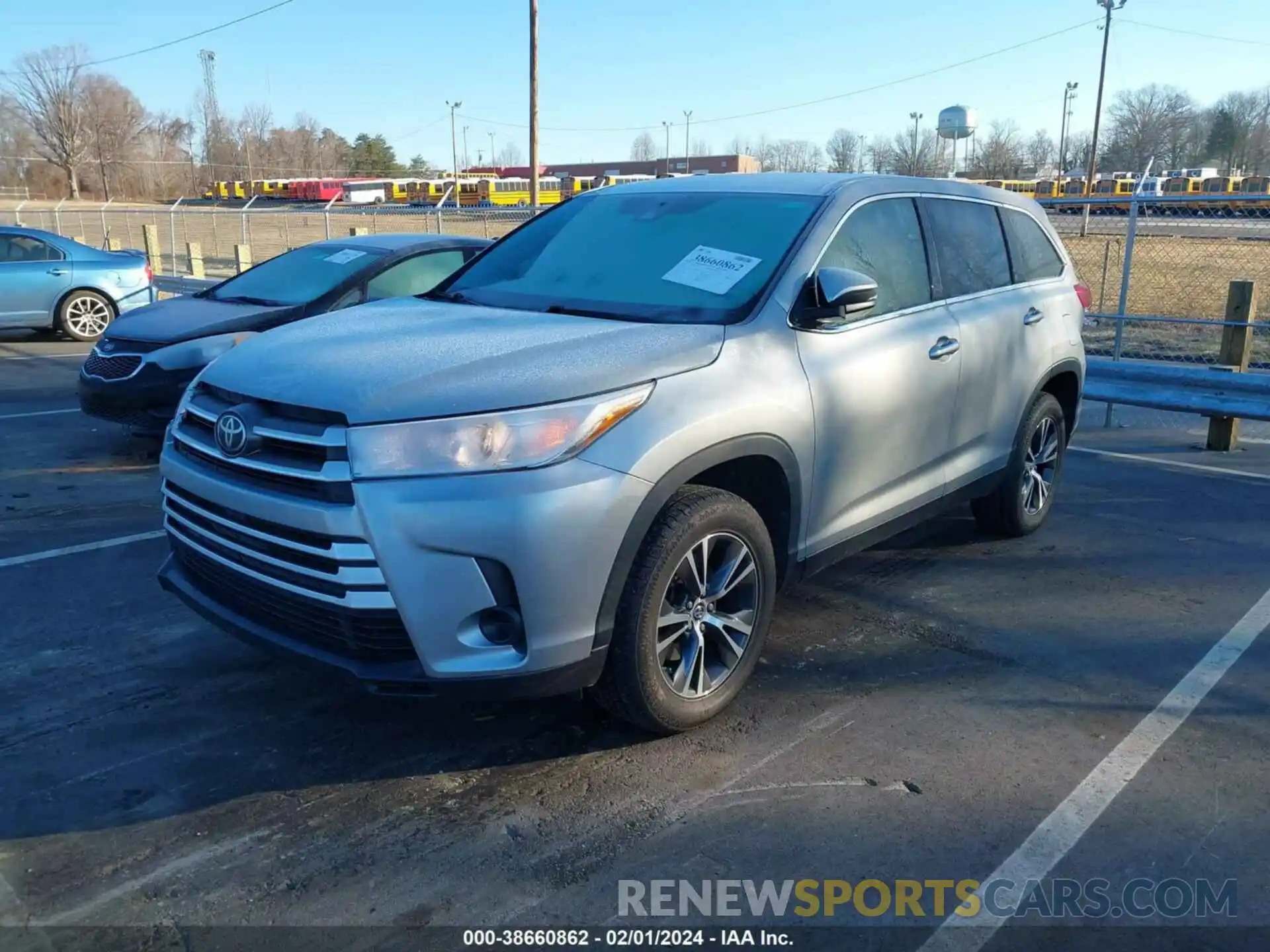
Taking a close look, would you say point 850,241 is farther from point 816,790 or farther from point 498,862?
point 498,862

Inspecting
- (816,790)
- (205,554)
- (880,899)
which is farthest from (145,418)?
(880,899)

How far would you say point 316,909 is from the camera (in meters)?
2.68

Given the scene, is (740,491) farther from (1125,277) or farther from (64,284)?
(64,284)

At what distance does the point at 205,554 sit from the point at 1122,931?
2.88m

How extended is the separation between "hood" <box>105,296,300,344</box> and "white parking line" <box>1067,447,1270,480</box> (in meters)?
6.04

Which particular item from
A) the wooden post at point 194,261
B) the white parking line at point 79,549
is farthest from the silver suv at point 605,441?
the wooden post at point 194,261

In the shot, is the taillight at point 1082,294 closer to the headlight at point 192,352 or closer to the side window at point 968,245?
the side window at point 968,245

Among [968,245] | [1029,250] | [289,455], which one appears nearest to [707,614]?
[289,455]

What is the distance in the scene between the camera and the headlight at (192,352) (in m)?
6.98

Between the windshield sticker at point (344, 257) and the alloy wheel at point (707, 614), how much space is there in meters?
5.35

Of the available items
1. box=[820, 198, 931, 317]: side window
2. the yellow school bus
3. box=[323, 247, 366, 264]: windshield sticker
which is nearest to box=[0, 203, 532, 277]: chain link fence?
the yellow school bus

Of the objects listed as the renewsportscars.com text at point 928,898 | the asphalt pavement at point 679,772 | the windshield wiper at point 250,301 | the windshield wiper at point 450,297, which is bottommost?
the renewsportscars.com text at point 928,898

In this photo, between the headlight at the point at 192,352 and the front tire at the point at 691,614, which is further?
the headlight at the point at 192,352

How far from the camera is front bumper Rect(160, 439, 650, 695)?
285 cm
